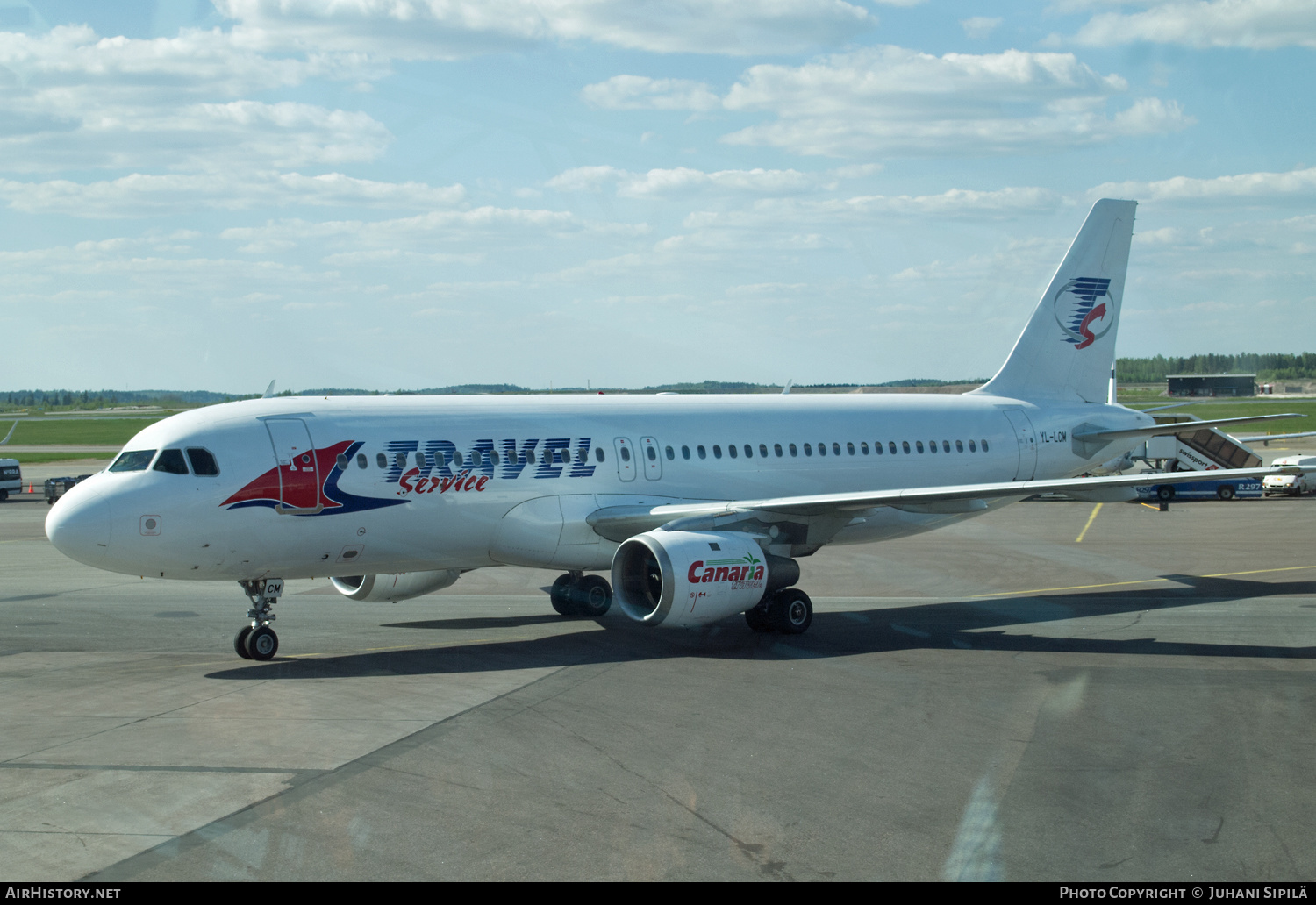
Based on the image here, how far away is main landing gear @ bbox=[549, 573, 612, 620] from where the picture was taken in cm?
2469

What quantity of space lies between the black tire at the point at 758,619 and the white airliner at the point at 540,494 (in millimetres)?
36

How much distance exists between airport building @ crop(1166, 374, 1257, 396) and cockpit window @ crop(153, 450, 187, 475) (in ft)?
544

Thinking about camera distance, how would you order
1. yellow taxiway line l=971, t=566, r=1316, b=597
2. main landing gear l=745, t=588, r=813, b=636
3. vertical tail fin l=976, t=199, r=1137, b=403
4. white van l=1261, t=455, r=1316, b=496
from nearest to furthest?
main landing gear l=745, t=588, r=813, b=636 < yellow taxiway line l=971, t=566, r=1316, b=597 < vertical tail fin l=976, t=199, r=1137, b=403 < white van l=1261, t=455, r=1316, b=496

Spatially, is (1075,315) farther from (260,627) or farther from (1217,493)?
(1217,493)

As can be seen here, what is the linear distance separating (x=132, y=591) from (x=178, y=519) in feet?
36.4

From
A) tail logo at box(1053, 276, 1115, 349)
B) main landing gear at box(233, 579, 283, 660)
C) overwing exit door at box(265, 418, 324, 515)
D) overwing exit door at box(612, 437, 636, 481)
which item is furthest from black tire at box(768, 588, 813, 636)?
tail logo at box(1053, 276, 1115, 349)

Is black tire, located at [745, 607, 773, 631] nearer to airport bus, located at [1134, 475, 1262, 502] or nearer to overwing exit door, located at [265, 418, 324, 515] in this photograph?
overwing exit door, located at [265, 418, 324, 515]

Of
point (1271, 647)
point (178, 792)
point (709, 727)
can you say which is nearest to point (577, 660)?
point (709, 727)

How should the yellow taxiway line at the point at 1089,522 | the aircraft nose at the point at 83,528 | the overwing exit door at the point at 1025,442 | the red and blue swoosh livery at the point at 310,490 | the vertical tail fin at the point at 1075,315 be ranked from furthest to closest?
the yellow taxiway line at the point at 1089,522 < the vertical tail fin at the point at 1075,315 < the overwing exit door at the point at 1025,442 < the red and blue swoosh livery at the point at 310,490 < the aircraft nose at the point at 83,528

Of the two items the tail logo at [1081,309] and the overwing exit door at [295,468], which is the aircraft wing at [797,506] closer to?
the overwing exit door at [295,468]

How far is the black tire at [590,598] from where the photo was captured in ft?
80.9

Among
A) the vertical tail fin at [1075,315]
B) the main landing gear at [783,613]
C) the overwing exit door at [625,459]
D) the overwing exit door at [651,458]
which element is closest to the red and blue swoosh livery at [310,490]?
the overwing exit door at [625,459]

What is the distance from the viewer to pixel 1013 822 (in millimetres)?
11031
